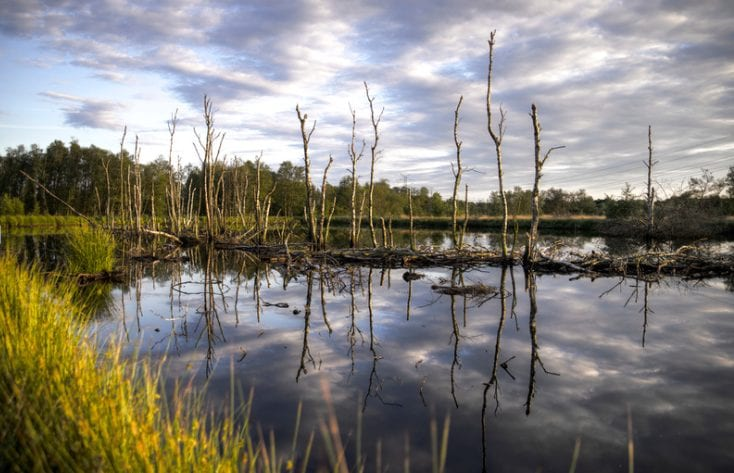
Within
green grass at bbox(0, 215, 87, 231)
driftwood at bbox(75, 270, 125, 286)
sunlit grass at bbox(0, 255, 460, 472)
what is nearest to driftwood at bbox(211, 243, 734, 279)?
driftwood at bbox(75, 270, 125, 286)

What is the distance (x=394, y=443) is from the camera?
3816 millimetres

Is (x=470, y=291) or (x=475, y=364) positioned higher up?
(x=470, y=291)

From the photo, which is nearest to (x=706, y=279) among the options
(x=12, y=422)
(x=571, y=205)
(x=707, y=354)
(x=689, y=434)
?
(x=707, y=354)

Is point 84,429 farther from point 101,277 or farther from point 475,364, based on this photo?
point 101,277

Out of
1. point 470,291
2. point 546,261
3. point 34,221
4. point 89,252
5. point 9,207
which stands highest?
point 9,207

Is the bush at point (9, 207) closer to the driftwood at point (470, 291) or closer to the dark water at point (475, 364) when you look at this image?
the dark water at point (475, 364)

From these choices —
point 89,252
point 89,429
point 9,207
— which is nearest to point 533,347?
point 89,429

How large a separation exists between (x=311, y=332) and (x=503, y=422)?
3.85 metres

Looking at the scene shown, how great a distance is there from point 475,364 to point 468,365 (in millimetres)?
115

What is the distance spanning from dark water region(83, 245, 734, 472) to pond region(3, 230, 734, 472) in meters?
0.02

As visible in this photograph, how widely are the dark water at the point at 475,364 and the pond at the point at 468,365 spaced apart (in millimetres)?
25

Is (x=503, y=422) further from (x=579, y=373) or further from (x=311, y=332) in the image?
(x=311, y=332)

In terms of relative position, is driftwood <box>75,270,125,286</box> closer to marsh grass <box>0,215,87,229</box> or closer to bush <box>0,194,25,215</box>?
marsh grass <box>0,215,87,229</box>

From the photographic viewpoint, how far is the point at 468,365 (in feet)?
19.1
